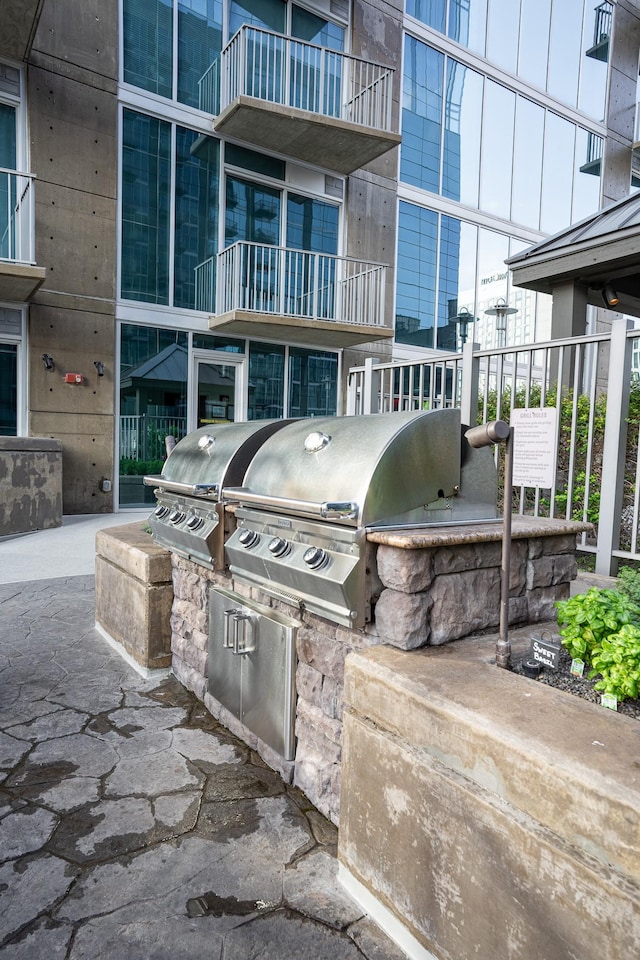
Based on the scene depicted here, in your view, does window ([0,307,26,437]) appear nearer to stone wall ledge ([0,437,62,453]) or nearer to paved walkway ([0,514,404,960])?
stone wall ledge ([0,437,62,453])

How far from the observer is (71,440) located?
846 centimetres

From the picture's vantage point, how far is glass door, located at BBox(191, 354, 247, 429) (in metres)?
9.57

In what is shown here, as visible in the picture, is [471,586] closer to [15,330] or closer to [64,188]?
[15,330]

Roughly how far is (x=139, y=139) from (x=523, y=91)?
8727mm

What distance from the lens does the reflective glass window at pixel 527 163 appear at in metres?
13.0

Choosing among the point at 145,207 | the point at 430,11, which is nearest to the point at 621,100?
the point at 430,11

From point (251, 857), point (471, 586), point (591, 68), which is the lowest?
point (251, 857)

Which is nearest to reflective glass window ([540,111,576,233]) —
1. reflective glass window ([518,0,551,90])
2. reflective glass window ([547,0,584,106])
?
reflective glass window ([547,0,584,106])

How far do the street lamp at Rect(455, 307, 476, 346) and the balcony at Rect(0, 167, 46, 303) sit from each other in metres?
7.94

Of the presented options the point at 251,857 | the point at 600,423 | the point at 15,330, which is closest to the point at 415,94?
the point at 15,330

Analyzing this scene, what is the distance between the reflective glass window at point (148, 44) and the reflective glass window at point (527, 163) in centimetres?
751

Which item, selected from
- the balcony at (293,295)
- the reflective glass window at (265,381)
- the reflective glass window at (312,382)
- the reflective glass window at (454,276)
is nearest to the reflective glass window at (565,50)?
the reflective glass window at (454,276)

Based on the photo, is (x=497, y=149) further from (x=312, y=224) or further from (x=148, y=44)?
(x=148, y=44)

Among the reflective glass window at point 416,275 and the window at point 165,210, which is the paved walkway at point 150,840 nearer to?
the window at point 165,210
